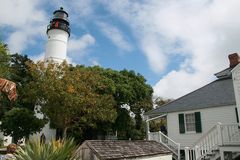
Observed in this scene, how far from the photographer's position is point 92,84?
939 inches

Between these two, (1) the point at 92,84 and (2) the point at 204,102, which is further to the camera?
(1) the point at 92,84

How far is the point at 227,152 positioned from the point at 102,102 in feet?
40.3

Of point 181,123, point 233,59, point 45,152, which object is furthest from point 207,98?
point 45,152

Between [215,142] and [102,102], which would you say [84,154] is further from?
[102,102]

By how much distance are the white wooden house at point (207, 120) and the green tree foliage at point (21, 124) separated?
11.1 meters

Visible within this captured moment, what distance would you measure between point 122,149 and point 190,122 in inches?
393

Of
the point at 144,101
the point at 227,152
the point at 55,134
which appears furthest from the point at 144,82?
the point at 227,152

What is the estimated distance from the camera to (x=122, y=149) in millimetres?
10523

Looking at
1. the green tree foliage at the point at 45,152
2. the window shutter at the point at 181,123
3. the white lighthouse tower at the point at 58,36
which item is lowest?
the green tree foliage at the point at 45,152

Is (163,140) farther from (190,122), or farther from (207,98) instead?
(207,98)

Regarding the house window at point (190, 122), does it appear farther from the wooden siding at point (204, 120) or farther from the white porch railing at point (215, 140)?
the white porch railing at point (215, 140)

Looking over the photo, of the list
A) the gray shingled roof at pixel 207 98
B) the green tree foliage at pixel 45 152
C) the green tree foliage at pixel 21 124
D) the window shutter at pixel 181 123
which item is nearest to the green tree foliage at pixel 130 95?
the gray shingled roof at pixel 207 98

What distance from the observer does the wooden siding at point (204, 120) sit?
55.9 feet

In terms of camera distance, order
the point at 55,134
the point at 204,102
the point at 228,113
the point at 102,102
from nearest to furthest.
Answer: the point at 228,113
the point at 204,102
the point at 102,102
the point at 55,134
